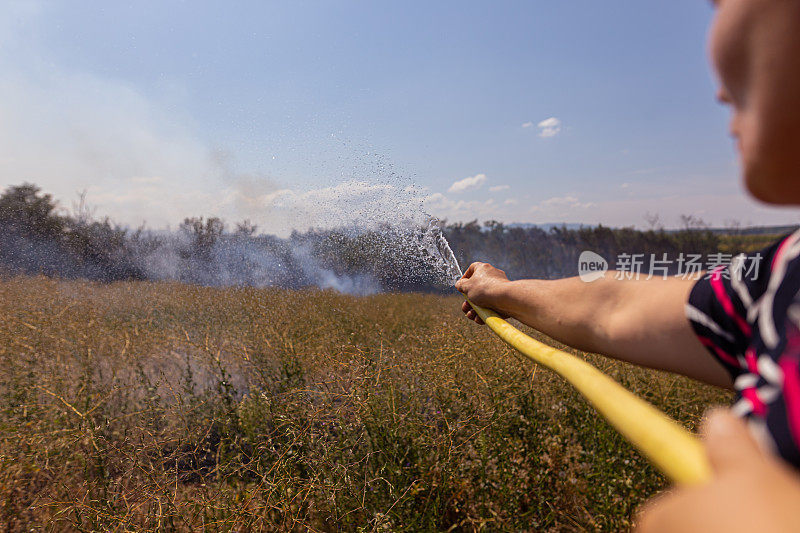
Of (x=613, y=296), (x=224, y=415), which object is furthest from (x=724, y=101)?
(x=224, y=415)

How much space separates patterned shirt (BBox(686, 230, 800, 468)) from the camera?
1.19 ft

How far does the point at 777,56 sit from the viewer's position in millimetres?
408

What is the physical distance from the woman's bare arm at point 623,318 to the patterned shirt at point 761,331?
54mm

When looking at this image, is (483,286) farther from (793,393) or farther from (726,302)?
(793,393)

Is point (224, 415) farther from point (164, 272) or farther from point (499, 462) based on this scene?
point (164, 272)

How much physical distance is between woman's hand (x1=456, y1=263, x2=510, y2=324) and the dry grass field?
0.86 m

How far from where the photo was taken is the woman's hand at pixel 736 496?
31cm

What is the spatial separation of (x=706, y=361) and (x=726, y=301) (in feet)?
0.53

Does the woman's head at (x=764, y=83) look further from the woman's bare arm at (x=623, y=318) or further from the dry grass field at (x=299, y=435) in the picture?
the dry grass field at (x=299, y=435)

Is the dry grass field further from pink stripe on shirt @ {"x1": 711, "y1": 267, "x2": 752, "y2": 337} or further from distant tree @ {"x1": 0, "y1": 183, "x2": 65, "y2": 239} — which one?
distant tree @ {"x1": 0, "y1": 183, "x2": 65, "y2": 239}

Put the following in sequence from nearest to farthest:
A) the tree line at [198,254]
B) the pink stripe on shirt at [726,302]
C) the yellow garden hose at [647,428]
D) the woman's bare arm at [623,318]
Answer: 1. the yellow garden hose at [647,428]
2. the pink stripe on shirt at [726,302]
3. the woman's bare arm at [623,318]
4. the tree line at [198,254]

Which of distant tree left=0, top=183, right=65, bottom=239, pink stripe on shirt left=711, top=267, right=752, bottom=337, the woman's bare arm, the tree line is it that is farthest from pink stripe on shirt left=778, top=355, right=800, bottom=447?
distant tree left=0, top=183, right=65, bottom=239

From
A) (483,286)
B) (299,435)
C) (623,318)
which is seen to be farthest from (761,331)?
(299,435)

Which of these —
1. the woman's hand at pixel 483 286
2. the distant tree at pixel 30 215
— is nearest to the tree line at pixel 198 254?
the distant tree at pixel 30 215
